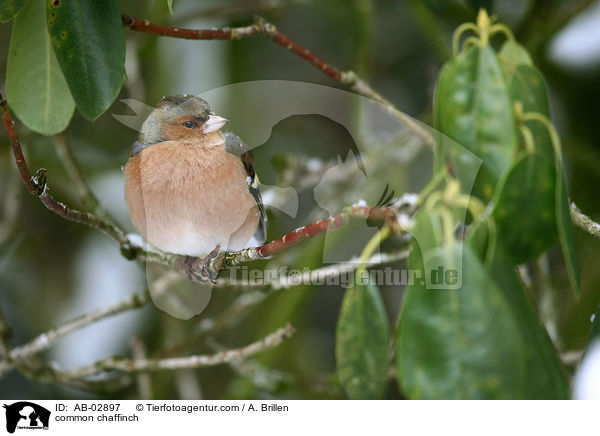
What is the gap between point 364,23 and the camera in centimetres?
119

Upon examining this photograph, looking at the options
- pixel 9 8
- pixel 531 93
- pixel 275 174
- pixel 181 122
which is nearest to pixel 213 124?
pixel 181 122

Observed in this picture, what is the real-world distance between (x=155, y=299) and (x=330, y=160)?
363mm

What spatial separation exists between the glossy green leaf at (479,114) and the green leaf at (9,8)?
0.49 meters

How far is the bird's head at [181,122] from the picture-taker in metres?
0.76

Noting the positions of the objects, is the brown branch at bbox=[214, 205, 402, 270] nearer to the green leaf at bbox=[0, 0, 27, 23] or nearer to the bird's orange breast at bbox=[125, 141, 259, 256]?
the bird's orange breast at bbox=[125, 141, 259, 256]

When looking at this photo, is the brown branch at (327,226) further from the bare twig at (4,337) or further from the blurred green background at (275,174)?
the bare twig at (4,337)

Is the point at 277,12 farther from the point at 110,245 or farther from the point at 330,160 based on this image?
the point at 110,245

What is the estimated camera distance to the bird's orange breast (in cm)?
75

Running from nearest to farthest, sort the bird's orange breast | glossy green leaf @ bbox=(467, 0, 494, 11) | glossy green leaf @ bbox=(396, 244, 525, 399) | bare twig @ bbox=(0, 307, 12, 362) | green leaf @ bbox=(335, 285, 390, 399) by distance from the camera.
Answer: glossy green leaf @ bbox=(396, 244, 525, 399) → green leaf @ bbox=(335, 285, 390, 399) → the bird's orange breast → glossy green leaf @ bbox=(467, 0, 494, 11) → bare twig @ bbox=(0, 307, 12, 362)

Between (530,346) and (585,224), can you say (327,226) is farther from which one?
(585,224)

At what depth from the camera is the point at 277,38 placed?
0.85 meters

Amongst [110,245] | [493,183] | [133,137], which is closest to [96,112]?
[133,137]
